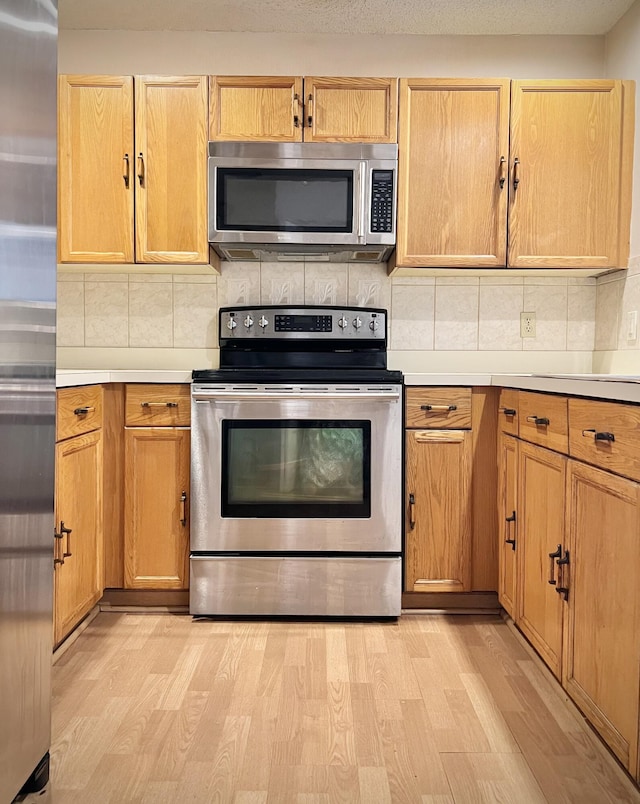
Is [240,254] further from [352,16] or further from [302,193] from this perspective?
[352,16]

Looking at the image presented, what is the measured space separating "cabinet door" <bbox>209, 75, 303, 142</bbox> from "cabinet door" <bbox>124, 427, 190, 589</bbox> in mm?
1170

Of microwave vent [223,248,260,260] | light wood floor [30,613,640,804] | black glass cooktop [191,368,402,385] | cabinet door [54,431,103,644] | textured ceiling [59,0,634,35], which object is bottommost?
light wood floor [30,613,640,804]

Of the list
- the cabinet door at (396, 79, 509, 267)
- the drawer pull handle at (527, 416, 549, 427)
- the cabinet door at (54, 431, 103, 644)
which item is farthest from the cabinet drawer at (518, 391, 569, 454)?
the cabinet door at (54, 431, 103, 644)

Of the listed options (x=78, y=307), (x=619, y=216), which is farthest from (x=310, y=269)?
(x=619, y=216)

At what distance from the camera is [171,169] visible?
9.09 ft

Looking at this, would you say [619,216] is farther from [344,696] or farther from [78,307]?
[78,307]

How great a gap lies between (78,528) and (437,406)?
1294mm

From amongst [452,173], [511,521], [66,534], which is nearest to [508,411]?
[511,521]

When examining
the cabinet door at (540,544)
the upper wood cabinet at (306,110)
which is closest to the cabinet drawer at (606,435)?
the cabinet door at (540,544)

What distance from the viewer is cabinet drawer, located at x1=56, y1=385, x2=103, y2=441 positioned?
2111mm

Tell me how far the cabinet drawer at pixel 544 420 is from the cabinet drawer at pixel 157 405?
3.83ft

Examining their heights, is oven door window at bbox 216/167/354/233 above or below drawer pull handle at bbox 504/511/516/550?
above

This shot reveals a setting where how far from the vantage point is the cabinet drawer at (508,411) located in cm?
239

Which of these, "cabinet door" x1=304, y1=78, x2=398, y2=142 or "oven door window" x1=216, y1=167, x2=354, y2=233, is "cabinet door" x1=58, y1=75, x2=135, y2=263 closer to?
"oven door window" x1=216, y1=167, x2=354, y2=233
